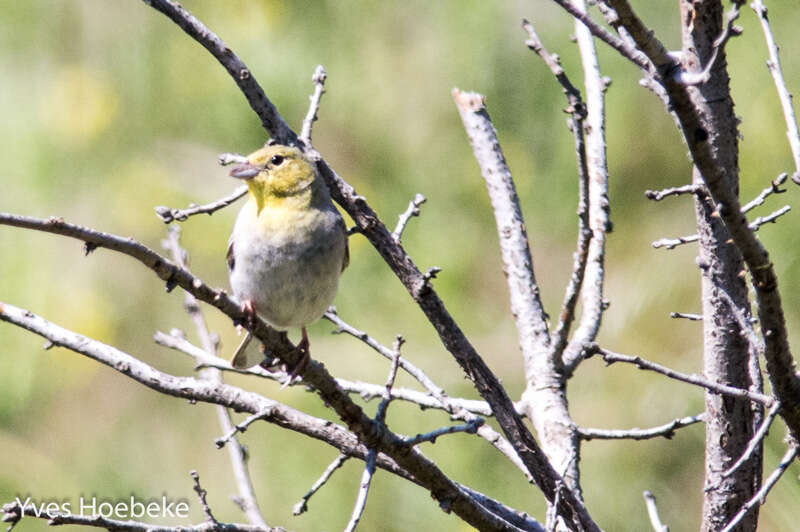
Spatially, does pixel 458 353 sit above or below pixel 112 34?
below

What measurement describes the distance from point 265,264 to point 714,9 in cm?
119

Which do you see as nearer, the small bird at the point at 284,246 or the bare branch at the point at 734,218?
the bare branch at the point at 734,218

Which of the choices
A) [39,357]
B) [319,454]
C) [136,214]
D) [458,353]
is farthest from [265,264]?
[39,357]

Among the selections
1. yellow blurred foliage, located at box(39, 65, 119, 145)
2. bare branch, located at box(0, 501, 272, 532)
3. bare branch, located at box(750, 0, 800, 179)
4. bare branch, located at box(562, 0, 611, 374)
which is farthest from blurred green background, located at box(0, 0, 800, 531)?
bare branch, located at box(0, 501, 272, 532)

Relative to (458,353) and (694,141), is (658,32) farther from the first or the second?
(694,141)

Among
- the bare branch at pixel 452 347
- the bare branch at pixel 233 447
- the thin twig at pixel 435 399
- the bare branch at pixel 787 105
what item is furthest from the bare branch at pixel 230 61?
the bare branch at pixel 787 105

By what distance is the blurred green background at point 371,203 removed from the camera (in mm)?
2795

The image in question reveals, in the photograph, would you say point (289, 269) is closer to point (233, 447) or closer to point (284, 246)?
point (284, 246)

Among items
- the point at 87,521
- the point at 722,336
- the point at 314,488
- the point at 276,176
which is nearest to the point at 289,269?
the point at 276,176

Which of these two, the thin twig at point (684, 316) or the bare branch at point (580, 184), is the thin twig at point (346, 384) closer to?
the bare branch at point (580, 184)

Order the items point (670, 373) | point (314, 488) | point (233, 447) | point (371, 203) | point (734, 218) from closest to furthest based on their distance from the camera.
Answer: point (734, 218) → point (670, 373) → point (314, 488) → point (233, 447) → point (371, 203)

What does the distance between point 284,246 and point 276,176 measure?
10.0 inches

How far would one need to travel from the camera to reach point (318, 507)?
287cm

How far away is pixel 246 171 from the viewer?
7.95ft
